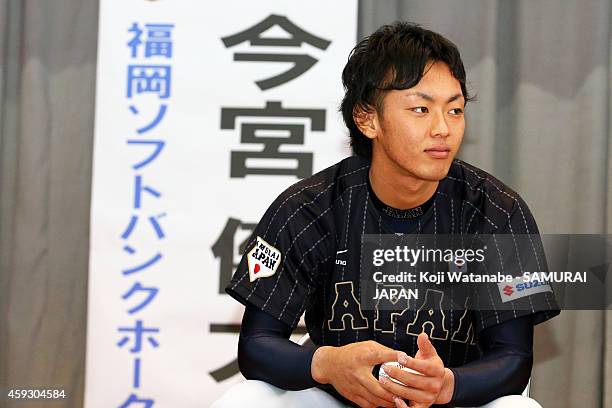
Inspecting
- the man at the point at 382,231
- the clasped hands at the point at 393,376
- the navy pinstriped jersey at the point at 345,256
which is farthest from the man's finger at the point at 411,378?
the navy pinstriped jersey at the point at 345,256

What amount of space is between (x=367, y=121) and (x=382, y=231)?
25 cm

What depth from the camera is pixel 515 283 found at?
156 cm

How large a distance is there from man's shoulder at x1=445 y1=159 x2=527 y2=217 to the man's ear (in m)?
0.18

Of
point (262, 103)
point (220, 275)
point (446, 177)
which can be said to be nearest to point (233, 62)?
point (262, 103)

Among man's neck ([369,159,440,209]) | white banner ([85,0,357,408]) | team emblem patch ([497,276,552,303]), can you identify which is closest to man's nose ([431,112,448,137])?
man's neck ([369,159,440,209])

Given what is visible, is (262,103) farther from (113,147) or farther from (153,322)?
(153,322)

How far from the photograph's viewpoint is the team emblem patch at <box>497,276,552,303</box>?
1.54 meters

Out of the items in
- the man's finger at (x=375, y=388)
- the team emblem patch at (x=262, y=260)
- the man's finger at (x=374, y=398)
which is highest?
the team emblem patch at (x=262, y=260)

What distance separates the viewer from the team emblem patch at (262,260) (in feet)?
5.22

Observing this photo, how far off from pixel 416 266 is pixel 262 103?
3.20 ft

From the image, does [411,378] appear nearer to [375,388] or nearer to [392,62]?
[375,388]

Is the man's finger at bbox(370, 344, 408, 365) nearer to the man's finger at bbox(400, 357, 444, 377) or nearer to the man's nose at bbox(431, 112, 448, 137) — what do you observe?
the man's finger at bbox(400, 357, 444, 377)

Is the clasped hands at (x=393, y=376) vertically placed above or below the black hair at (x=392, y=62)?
below

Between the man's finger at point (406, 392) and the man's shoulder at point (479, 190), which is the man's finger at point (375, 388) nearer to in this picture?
the man's finger at point (406, 392)
